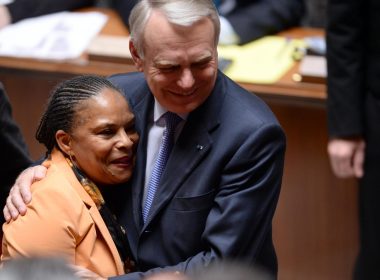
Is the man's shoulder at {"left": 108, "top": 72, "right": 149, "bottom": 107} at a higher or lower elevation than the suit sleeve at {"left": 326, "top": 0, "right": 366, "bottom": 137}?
higher

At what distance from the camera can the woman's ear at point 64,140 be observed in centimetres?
218

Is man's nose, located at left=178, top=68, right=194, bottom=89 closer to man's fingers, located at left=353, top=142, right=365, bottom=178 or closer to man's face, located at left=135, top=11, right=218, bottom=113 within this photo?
man's face, located at left=135, top=11, right=218, bottom=113

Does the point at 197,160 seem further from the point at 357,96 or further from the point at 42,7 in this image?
the point at 42,7

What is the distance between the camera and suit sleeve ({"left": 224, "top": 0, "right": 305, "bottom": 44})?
3603mm

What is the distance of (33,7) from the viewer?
152 inches

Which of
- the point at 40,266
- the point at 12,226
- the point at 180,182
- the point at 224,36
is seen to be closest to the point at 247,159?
the point at 180,182

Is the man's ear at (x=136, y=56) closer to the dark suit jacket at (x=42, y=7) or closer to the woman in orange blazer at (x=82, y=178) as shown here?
the woman in orange blazer at (x=82, y=178)

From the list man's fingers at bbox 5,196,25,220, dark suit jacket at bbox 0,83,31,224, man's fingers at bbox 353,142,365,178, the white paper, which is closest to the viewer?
man's fingers at bbox 5,196,25,220

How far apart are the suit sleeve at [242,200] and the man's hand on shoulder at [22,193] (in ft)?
0.95

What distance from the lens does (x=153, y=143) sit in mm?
2266

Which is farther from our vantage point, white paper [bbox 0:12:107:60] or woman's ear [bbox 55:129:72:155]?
white paper [bbox 0:12:107:60]

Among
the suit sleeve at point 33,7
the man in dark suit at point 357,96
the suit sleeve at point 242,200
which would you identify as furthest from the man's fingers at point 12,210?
the suit sleeve at point 33,7

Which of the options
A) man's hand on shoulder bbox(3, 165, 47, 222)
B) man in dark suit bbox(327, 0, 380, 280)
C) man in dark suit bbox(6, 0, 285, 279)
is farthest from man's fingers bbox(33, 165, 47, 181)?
man in dark suit bbox(327, 0, 380, 280)

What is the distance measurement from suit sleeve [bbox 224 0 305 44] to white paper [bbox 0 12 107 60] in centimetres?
59
